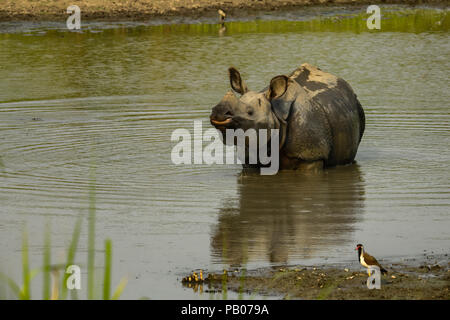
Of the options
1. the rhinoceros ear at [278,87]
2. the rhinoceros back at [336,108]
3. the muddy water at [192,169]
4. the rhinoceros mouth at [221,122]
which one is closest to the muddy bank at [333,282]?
the muddy water at [192,169]

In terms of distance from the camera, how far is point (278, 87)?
13.3 meters

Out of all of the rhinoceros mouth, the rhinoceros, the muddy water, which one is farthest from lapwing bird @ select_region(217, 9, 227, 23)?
the rhinoceros mouth

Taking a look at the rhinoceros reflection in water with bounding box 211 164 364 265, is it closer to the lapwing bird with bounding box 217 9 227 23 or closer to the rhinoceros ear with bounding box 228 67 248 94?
the rhinoceros ear with bounding box 228 67 248 94

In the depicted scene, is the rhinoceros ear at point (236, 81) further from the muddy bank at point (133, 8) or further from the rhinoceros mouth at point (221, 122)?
the muddy bank at point (133, 8)

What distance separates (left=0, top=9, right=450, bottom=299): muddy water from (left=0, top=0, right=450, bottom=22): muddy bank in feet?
16.5

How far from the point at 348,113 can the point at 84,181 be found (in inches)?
137

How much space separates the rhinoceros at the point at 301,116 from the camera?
13031mm

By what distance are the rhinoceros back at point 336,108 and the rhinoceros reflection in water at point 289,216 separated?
0.24m

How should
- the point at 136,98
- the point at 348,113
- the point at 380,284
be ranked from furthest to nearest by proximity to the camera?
1. the point at 136,98
2. the point at 348,113
3. the point at 380,284

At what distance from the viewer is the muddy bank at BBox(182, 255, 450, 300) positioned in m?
8.27

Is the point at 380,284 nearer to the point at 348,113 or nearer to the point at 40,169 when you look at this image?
the point at 348,113

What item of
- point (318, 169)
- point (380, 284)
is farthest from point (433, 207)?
point (380, 284)

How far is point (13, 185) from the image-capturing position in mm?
13055

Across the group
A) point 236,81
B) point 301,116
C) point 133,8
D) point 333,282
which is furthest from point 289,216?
point 133,8
